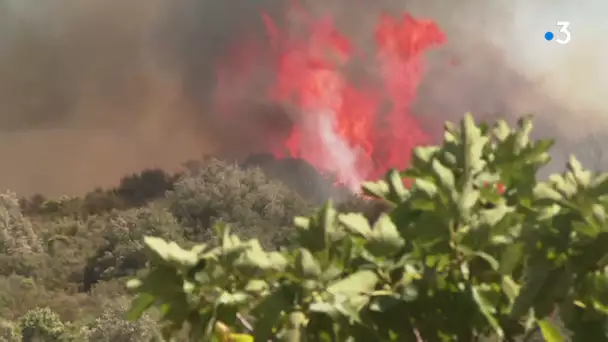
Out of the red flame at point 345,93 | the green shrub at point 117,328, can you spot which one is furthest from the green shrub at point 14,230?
the red flame at point 345,93

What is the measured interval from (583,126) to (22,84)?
7.31 ft

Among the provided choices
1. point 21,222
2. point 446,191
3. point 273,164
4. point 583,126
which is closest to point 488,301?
point 446,191

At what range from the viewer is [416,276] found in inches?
15.6

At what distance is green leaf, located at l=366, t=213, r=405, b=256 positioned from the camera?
0.39 metres

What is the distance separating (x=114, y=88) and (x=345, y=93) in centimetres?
98

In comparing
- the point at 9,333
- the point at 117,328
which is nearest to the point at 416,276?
the point at 117,328

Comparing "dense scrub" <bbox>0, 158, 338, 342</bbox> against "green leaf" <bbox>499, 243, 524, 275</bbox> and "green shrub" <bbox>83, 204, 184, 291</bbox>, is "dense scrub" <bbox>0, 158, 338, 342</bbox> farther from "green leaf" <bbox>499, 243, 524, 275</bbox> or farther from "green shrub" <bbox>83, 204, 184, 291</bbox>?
"green leaf" <bbox>499, 243, 524, 275</bbox>

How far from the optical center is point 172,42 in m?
2.85

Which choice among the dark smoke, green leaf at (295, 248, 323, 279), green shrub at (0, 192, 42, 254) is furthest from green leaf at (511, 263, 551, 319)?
green shrub at (0, 192, 42, 254)

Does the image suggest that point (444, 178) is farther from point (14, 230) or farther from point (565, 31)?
point (14, 230)

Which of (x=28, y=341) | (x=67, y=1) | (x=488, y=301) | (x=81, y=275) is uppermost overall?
(x=67, y=1)

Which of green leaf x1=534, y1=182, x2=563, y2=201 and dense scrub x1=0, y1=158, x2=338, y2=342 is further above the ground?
dense scrub x1=0, y1=158, x2=338, y2=342

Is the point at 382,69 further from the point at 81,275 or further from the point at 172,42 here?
the point at 81,275

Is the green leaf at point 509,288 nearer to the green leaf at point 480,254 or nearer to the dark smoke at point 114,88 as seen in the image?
the green leaf at point 480,254
